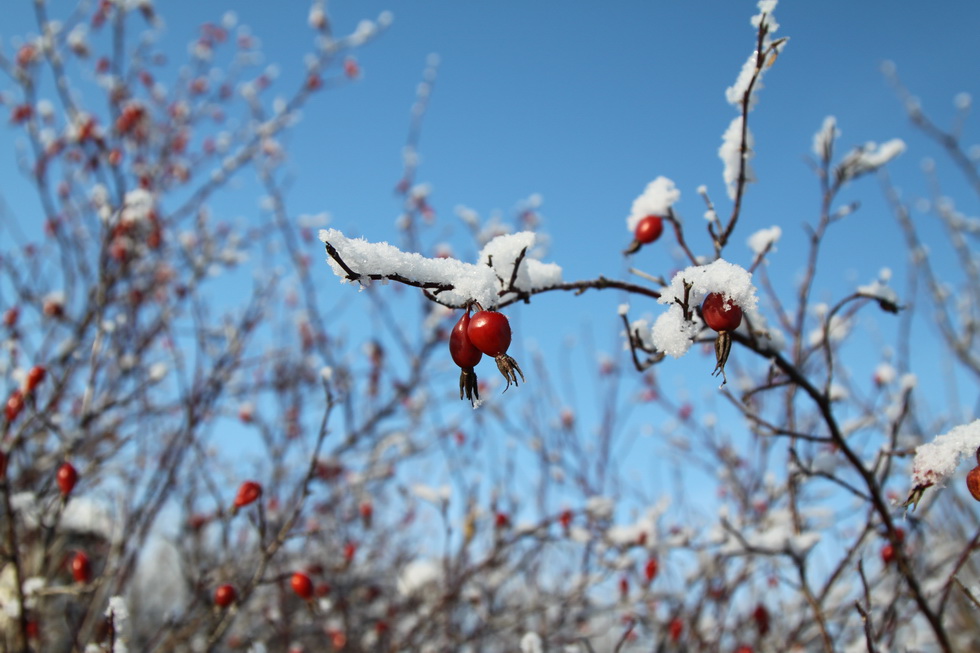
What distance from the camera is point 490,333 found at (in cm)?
86

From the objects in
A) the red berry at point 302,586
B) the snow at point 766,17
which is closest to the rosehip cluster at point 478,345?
the snow at point 766,17

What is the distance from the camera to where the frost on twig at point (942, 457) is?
834 millimetres

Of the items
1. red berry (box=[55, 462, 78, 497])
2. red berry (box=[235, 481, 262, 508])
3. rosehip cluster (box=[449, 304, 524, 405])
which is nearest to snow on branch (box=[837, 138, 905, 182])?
rosehip cluster (box=[449, 304, 524, 405])

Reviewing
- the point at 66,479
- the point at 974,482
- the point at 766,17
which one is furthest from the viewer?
the point at 66,479

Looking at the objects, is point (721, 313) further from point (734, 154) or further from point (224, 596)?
point (224, 596)

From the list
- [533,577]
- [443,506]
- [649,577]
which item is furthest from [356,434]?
[649,577]

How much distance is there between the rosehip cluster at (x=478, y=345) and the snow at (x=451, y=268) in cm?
5

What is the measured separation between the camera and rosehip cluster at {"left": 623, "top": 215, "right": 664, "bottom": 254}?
1456 millimetres

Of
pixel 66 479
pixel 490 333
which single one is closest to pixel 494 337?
pixel 490 333

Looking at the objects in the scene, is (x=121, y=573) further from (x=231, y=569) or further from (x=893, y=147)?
(x=893, y=147)

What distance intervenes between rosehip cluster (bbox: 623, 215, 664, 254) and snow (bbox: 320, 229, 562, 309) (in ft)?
1.39

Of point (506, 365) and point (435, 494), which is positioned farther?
point (435, 494)

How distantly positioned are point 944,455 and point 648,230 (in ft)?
2.60

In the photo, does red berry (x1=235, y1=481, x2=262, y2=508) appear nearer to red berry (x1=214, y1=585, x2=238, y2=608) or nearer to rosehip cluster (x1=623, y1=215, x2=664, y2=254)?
red berry (x1=214, y1=585, x2=238, y2=608)
